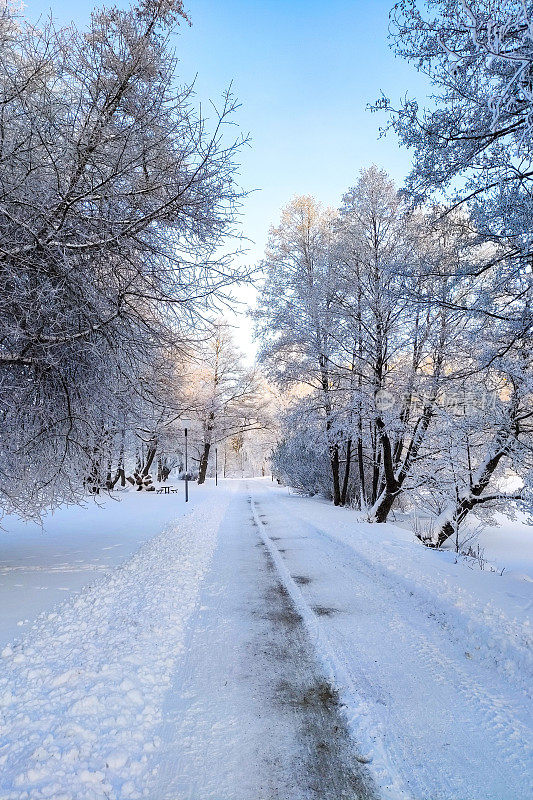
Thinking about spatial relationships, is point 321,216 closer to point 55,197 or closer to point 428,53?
point 428,53

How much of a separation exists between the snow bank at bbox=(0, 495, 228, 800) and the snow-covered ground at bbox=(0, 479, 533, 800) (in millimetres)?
13

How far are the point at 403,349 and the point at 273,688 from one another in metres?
10.9

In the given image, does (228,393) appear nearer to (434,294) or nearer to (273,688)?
(434,294)

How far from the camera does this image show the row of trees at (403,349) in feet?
24.0

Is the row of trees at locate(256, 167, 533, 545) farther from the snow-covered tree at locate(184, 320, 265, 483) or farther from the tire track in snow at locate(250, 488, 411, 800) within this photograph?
the snow-covered tree at locate(184, 320, 265, 483)

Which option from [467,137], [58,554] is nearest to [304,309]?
[467,137]

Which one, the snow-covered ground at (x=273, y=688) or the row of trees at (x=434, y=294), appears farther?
the row of trees at (x=434, y=294)

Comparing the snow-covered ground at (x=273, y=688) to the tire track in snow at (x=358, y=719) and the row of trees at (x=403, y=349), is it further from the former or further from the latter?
the row of trees at (x=403, y=349)

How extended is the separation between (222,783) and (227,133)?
513 cm

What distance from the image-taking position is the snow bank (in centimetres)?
218

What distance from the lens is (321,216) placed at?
63.1 ft

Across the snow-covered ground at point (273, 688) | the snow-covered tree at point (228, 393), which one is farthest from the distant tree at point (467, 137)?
the snow-covered tree at point (228, 393)

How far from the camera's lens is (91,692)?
293 cm

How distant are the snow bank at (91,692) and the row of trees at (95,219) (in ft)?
7.07
